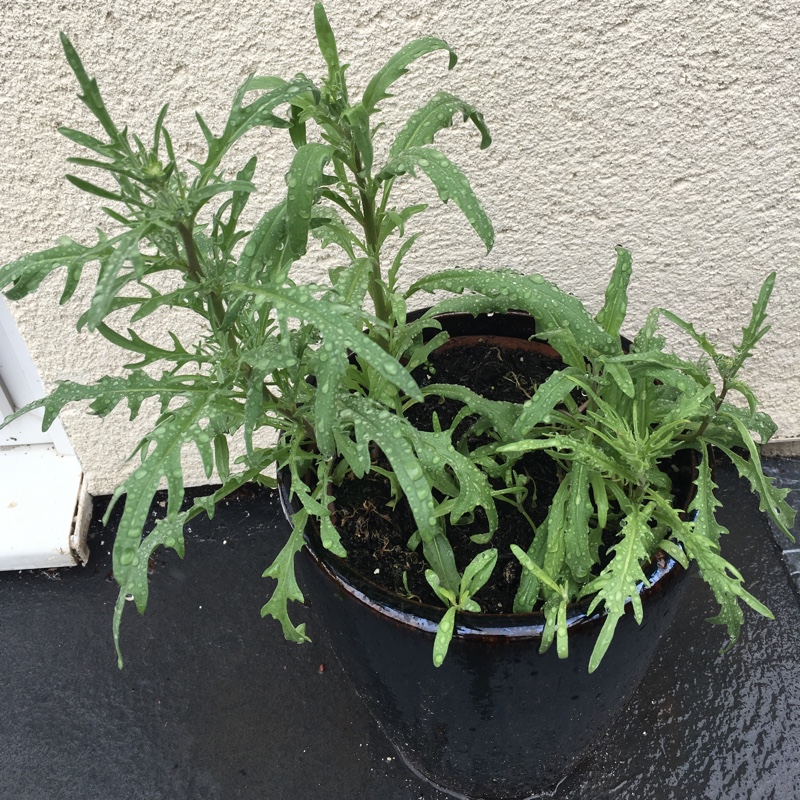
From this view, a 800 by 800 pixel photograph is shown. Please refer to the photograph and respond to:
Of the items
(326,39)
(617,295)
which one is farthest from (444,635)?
(326,39)

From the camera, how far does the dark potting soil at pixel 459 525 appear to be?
3.88 ft

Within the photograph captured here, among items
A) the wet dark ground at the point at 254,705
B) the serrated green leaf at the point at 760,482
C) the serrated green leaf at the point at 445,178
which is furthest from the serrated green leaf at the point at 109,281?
the wet dark ground at the point at 254,705

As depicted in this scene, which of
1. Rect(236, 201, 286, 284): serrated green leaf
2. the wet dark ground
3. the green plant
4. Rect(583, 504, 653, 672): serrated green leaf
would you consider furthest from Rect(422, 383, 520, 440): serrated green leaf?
the wet dark ground

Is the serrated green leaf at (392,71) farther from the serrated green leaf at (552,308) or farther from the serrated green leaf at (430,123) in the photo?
the serrated green leaf at (552,308)

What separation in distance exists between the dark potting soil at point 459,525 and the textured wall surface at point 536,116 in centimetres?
29

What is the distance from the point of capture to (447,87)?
1.35m

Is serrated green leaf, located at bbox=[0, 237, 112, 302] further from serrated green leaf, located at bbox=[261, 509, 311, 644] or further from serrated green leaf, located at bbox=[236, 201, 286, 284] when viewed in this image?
serrated green leaf, located at bbox=[261, 509, 311, 644]

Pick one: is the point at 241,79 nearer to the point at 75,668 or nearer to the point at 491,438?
the point at 491,438

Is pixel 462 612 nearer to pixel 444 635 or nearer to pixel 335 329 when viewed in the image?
pixel 444 635

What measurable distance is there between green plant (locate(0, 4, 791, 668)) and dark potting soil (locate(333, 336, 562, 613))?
55mm

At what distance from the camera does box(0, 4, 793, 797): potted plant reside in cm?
85

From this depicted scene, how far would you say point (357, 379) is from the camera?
118 centimetres

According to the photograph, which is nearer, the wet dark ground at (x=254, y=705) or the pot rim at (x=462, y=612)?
the pot rim at (x=462, y=612)

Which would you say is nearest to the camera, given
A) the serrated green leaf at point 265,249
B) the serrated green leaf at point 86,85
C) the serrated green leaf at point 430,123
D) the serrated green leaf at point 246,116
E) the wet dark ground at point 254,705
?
the serrated green leaf at point 86,85
